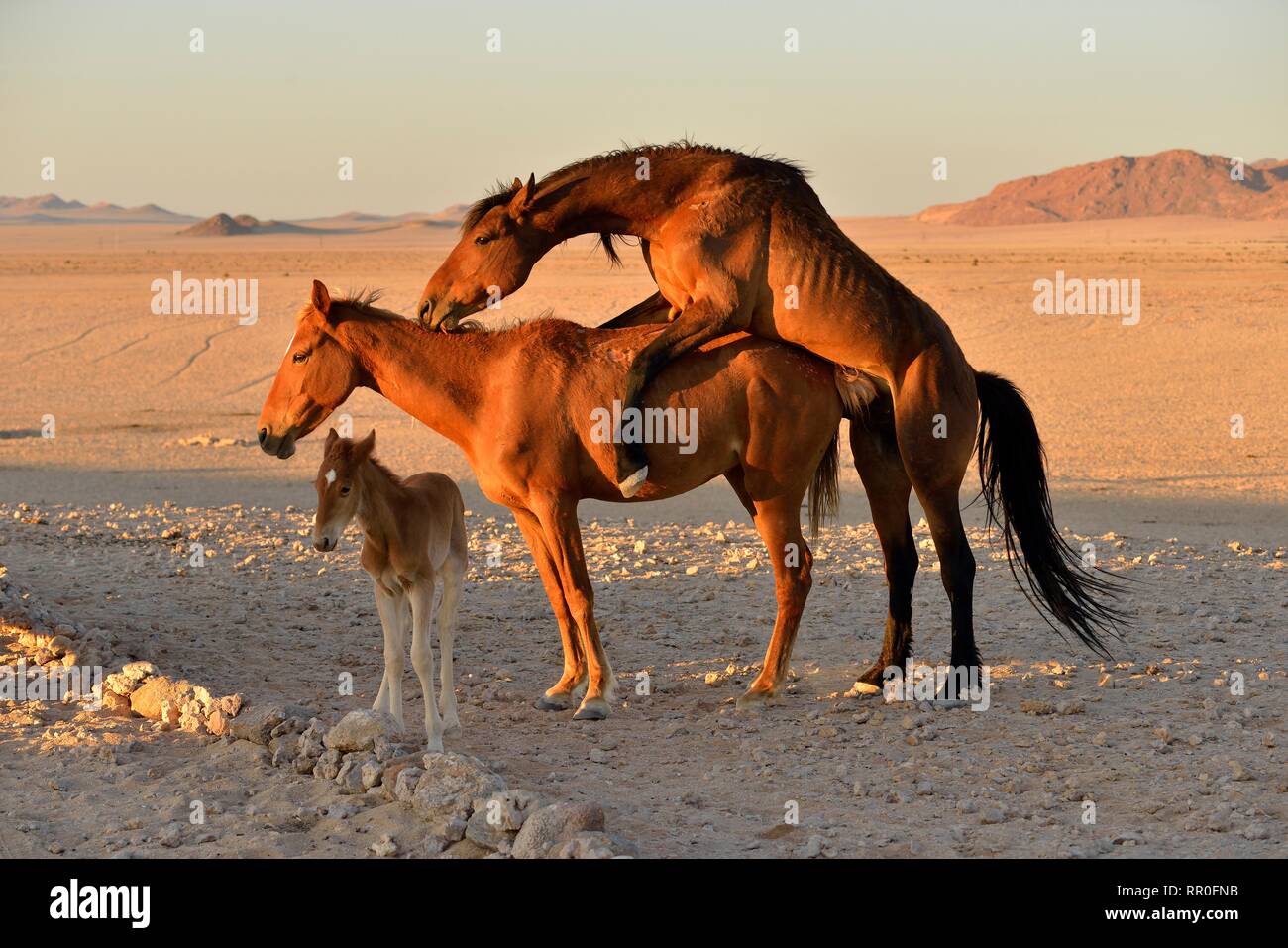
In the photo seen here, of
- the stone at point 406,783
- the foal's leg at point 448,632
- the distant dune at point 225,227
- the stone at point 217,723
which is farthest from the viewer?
the distant dune at point 225,227

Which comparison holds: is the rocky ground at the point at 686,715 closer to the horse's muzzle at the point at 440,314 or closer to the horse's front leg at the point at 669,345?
the horse's front leg at the point at 669,345

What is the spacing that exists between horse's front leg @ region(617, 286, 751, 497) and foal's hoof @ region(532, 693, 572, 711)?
130cm

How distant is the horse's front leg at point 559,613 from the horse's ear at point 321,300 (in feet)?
5.36

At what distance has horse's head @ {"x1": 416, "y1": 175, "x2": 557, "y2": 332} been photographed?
339 inches

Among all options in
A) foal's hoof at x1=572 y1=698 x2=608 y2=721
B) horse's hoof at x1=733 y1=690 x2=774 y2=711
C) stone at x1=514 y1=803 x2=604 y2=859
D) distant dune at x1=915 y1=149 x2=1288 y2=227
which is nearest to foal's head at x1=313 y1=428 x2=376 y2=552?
foal's hoof at x1=572 y1=698 x2=608 y2=721

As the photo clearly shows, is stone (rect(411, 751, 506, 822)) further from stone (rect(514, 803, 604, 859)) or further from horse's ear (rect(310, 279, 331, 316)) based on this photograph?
horse's ear (rect(310, 279, 331, 316))

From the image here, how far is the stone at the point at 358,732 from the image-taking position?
721 centimetres

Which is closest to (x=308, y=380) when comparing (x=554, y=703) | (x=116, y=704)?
(x=116, y=704)

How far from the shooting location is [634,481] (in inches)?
336

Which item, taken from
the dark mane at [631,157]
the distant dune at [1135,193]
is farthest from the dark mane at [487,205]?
the distant dune at [1135,193]

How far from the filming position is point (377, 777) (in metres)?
6.96

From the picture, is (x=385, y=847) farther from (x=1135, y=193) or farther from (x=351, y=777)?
(x=1135, y=193)
